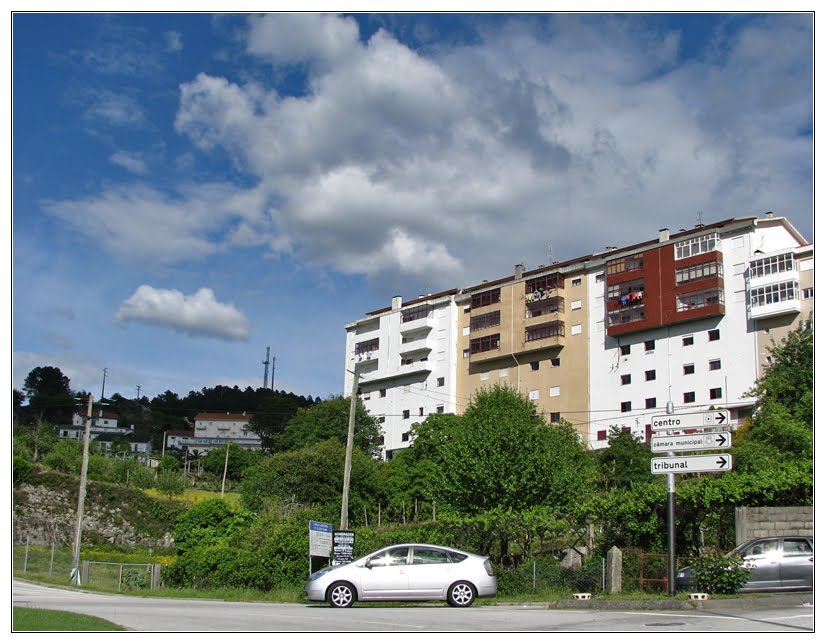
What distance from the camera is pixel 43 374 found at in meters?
175

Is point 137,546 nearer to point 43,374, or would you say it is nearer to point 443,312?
point 443,312

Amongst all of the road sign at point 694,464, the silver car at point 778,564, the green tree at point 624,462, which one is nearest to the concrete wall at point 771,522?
the silver car at point 778,564

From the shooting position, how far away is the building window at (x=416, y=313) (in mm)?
98331

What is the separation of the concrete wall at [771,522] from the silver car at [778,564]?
2.06 meters

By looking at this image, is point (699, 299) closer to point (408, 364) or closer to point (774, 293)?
point (774, 293)

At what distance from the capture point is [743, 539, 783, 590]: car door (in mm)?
19500

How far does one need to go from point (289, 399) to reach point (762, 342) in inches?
4379

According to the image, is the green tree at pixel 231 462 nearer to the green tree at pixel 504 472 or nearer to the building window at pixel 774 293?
the building window at pixel 774 293

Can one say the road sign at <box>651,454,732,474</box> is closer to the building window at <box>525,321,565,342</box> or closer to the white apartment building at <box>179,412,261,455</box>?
the building window at <box>525,321,565,342</box>

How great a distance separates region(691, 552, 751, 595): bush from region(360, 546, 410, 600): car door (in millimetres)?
6794

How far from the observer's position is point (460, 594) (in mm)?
19469

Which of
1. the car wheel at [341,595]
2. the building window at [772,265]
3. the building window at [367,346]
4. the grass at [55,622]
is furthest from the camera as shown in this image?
the building window at [367,346]

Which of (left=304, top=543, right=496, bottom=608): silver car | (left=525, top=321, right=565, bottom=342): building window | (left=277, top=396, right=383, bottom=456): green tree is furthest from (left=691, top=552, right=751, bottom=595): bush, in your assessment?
(left=277, top=396, right=383, bottom=456): green tree

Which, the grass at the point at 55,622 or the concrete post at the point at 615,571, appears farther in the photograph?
the concrete post at the point at 615,571
